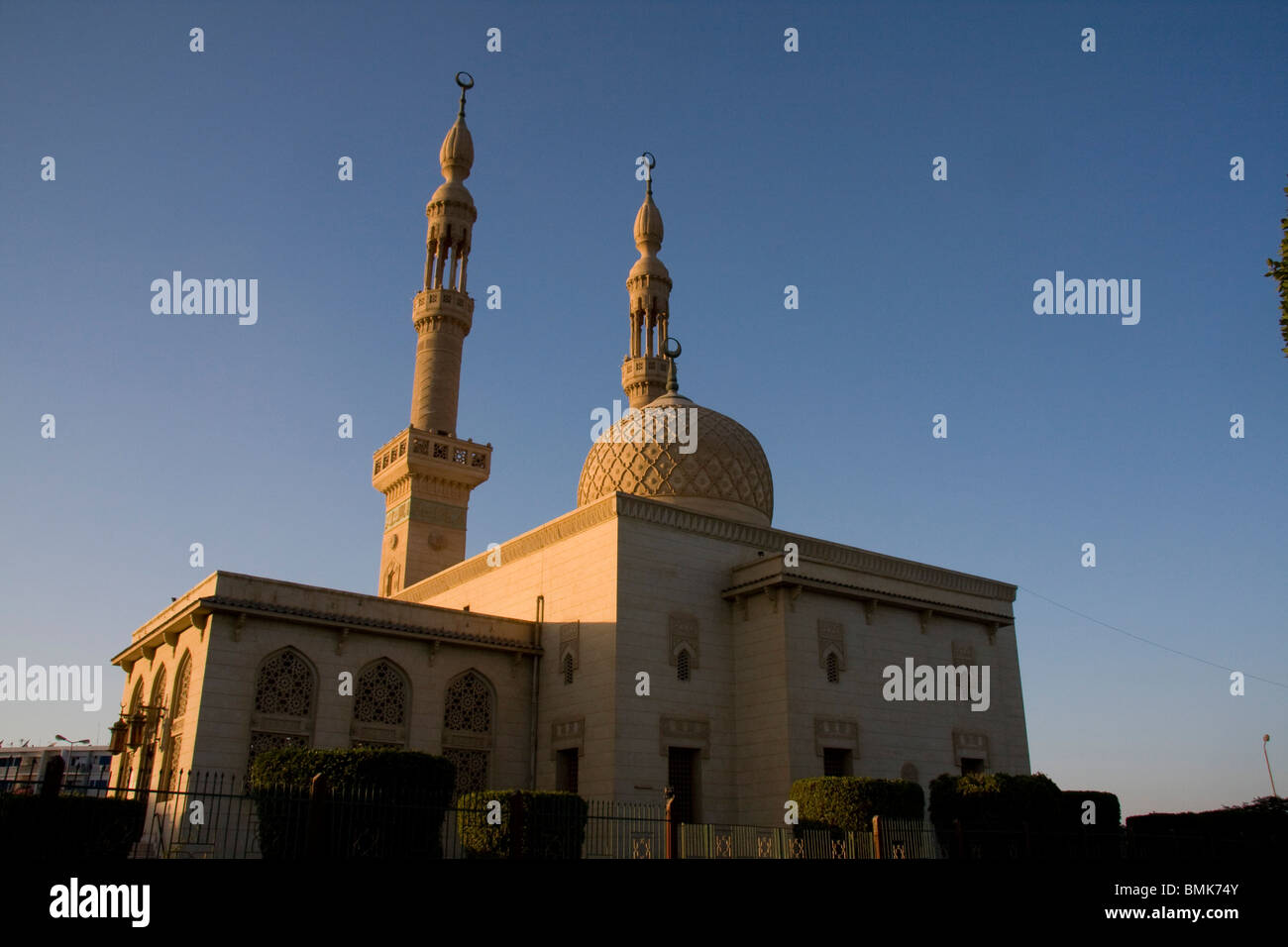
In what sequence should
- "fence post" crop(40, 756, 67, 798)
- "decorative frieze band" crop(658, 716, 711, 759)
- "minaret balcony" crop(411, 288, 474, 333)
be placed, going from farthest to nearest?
1. "minaret balcony" crop(411, 288, 474, 333)
2. "decorative frieze band" crop(658, 716, 711, 759)
3. "fence post" crop(40, 756, 67, 798)

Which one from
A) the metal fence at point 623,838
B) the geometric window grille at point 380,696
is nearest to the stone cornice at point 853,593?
the metal fence at point 623,838

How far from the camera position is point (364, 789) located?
1386 centimetres

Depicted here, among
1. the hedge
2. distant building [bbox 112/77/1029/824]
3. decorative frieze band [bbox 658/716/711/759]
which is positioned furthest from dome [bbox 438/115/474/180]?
the hedge

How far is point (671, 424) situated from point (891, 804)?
10269mm

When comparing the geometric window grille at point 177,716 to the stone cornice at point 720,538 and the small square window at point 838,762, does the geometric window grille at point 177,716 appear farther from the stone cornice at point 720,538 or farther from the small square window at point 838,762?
the small square window at point 838,762

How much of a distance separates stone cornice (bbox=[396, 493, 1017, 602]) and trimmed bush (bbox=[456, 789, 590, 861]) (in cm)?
650

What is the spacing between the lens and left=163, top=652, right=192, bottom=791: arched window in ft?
53.8

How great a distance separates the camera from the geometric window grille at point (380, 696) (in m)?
17.6

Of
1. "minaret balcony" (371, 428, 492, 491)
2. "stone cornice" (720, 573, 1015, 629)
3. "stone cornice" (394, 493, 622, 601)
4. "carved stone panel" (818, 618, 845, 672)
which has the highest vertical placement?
"minaret balcony" (371, 428, 492, 491)

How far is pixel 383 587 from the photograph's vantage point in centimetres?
2700

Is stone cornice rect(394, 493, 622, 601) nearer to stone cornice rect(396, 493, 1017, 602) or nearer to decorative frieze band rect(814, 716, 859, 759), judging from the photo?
stone cornice rect(396, 493, 1017, 602)
